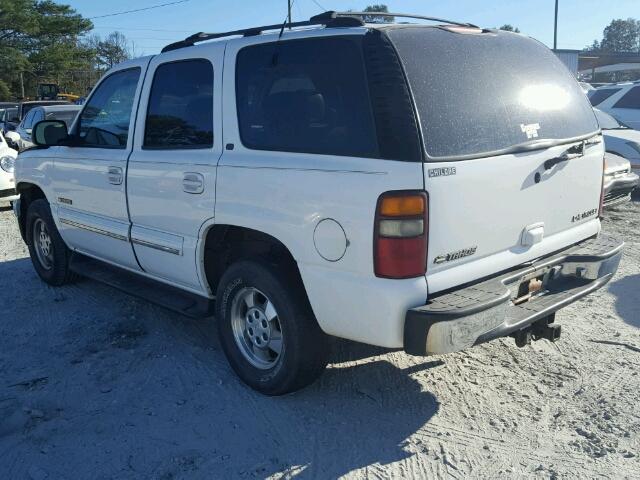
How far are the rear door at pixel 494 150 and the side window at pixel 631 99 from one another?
29.9 feet

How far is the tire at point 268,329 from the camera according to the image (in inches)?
136

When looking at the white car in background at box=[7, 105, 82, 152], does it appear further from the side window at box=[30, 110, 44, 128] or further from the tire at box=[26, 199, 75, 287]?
the tire at box=[26, 199, 75, 287]

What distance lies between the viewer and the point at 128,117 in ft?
15.0

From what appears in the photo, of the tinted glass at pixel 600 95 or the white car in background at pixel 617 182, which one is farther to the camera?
the tinted glass at pixel 600 95

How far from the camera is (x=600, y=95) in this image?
12.8 m

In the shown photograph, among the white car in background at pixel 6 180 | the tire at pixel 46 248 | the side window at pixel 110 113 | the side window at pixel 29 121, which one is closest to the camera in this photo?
the side window at pixel 110 113

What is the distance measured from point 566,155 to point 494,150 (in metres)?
0.63

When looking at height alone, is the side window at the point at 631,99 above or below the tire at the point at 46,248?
above

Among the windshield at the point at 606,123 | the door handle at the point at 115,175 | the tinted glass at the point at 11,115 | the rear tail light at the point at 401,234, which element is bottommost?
the rear tail light at the point at 401,234

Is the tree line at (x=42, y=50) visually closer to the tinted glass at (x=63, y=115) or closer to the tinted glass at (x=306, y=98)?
the tinted glass at (x=63, y=115)

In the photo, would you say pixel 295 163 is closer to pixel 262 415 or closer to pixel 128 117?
pixel 262 415

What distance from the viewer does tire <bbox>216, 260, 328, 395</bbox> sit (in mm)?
3463

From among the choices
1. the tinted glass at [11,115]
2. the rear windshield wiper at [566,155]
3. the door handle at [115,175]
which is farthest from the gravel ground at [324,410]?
the tinted glass at [11,115]

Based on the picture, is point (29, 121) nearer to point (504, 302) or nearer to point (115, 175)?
point (115, 175)
